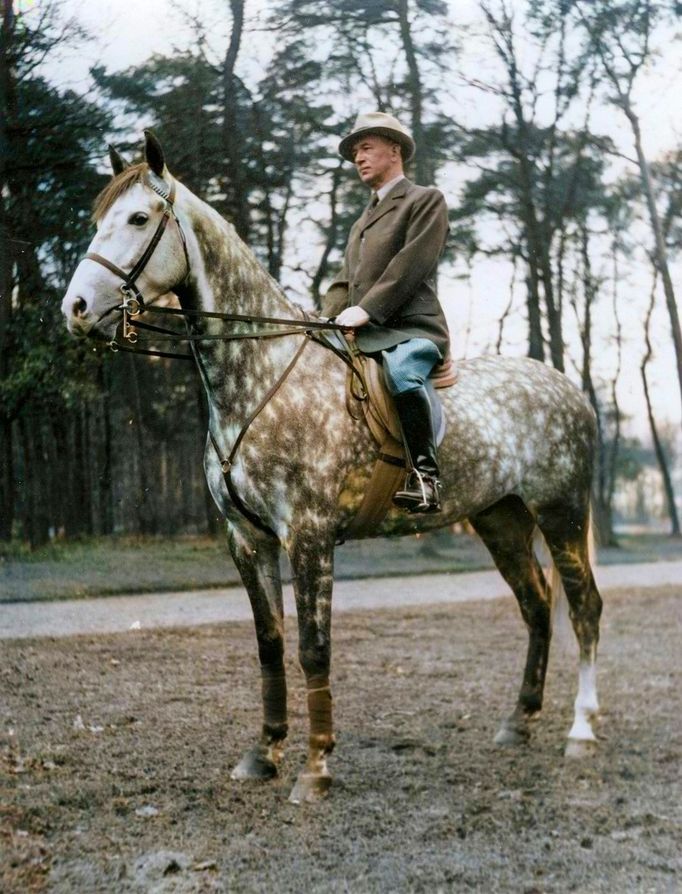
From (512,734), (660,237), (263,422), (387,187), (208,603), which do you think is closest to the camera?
(263,422)

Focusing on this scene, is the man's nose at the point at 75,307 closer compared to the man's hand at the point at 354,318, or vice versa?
the man's nose at the point at 75,307

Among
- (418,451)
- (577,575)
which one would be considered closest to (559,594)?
(577,575)

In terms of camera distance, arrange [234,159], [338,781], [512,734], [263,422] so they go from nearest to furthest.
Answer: [263,422] → [338,781] → [512,734] → [234,159]

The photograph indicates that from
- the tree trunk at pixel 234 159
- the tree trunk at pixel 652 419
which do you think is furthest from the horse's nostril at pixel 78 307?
the tree trunk at pixel 652 419

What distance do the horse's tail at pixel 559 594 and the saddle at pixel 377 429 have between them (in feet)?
5.65

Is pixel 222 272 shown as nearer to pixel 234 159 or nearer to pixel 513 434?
pixel 513 434

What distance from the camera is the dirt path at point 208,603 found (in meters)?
8.69

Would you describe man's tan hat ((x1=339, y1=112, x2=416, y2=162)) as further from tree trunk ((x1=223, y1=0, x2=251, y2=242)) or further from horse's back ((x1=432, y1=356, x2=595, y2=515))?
tree trunk ((x1=223, y1=0, x2=251, y2=242))

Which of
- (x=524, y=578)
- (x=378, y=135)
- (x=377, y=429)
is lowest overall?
(x=524, y=578)

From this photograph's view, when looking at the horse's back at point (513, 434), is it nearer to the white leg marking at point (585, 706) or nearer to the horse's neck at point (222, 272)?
the white leg marking at point (585, 706)


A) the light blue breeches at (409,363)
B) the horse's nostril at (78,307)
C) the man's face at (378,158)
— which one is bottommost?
the light blue breeches at (409,363)

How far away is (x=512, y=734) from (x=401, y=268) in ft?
9.85

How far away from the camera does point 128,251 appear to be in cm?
417

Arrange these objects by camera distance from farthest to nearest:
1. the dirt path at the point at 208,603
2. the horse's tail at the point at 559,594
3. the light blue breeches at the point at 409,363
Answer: the dirt path at the point at 208,603 → the horse's tail at the point at 559,594 → the light blue breeches at the point at 409,363
